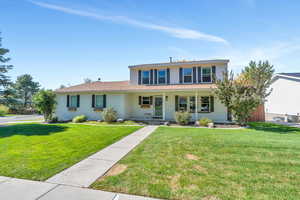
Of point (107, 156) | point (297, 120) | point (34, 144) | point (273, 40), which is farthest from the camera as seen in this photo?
point (297, 120)

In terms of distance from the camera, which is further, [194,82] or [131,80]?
[131,80]

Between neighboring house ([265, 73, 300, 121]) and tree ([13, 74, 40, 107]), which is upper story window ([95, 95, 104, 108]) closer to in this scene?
neighboring house ([265, 73, 300, 121])

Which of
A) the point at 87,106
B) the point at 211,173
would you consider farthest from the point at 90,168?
the point at 87,106

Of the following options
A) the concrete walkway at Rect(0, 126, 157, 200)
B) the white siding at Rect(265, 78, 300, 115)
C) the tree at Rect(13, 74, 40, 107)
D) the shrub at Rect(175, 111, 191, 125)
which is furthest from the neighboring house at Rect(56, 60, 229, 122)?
the tree at Rect(13, 74, 40, 107)

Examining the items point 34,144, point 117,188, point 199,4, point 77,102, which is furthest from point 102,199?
point 77,102

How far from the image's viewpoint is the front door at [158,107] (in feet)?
42.8

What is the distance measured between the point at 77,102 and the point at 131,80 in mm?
5860

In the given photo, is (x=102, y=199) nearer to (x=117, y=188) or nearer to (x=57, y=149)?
(x=117, y=188)

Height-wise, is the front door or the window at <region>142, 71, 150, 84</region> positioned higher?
the window at <region>142, 71, 150, 84</region>

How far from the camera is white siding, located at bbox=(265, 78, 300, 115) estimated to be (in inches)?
568

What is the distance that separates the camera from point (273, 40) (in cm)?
1040

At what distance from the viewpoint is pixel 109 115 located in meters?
11.5

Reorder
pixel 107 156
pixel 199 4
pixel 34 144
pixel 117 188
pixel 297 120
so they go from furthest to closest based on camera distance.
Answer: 1. pixel 297 120
2. pixel 199 4
3. pixel 34 144
4. pixel 107 156
5. pixel 117 188

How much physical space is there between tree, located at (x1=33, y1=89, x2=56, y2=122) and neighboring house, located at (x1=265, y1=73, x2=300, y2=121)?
22356 millimetres
